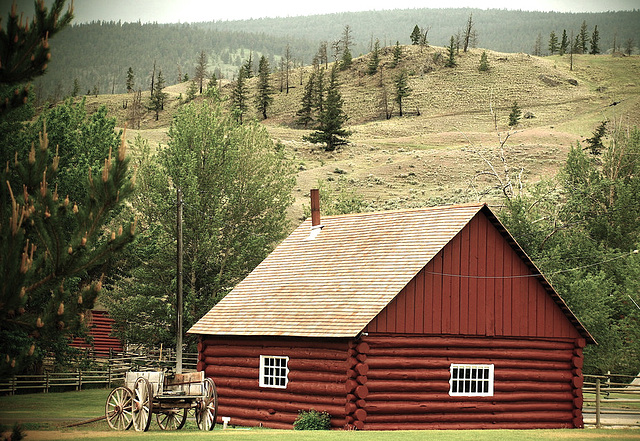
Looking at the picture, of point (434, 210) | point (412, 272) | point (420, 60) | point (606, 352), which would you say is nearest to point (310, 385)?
point (412, 272)

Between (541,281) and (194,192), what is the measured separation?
62.0 ft

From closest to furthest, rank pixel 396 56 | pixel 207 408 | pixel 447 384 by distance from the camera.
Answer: pixel 207 408 < pixel 447 384 < pixel 396 56

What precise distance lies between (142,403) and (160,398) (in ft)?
1.43

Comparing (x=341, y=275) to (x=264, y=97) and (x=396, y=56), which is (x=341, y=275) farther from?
(x=396, y=56)

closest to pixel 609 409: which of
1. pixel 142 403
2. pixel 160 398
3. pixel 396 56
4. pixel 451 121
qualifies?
pixel 160 398

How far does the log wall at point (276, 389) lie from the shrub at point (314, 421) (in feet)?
0.46

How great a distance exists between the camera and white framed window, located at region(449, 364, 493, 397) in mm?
21656

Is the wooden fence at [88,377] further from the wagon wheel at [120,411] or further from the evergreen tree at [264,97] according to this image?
the evergreen tree at [264,97]

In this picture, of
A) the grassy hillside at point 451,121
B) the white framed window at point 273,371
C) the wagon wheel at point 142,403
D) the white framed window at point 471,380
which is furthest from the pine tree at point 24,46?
the grassy hillside at point 451,121

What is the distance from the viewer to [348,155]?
104 meters

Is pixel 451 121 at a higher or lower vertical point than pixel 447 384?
higher

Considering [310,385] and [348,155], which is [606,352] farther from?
[348,155]

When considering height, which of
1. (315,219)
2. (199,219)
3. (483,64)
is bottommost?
(315,219)

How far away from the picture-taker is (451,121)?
433ft
